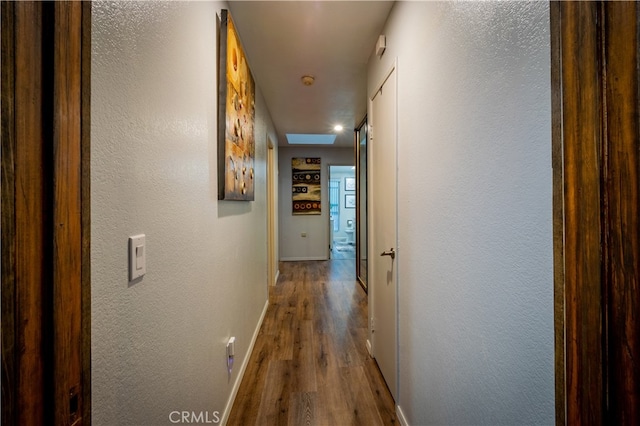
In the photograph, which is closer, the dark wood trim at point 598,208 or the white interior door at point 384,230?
→ the dark wood trim at point 598,208

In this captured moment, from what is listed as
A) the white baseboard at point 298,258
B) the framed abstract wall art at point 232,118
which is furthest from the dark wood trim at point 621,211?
the white baseboard at point 298,258

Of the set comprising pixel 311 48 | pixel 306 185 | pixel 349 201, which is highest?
pixel 311 48

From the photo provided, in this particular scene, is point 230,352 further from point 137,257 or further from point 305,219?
point 305,219

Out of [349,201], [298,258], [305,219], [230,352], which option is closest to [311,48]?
[230,352]

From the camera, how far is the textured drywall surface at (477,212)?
65 centimetres

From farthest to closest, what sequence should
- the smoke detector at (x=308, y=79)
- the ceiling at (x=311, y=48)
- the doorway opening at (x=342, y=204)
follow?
the doorway opening at (x=342, y=204)
the smoke detector at (x=308, y=79)
the ceiling at (x=311, y=48)

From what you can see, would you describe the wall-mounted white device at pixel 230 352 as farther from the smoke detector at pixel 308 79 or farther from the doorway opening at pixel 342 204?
the doorway opening at pixel 342 204

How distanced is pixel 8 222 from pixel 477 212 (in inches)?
42.4

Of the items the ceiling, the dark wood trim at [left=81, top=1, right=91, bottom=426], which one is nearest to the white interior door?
the ceiling

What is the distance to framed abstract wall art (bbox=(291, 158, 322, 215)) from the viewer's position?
599 cm

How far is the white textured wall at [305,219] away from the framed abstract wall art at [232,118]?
3980 mm

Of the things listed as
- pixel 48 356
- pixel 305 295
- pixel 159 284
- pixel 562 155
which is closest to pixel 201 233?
pixel 159 284
